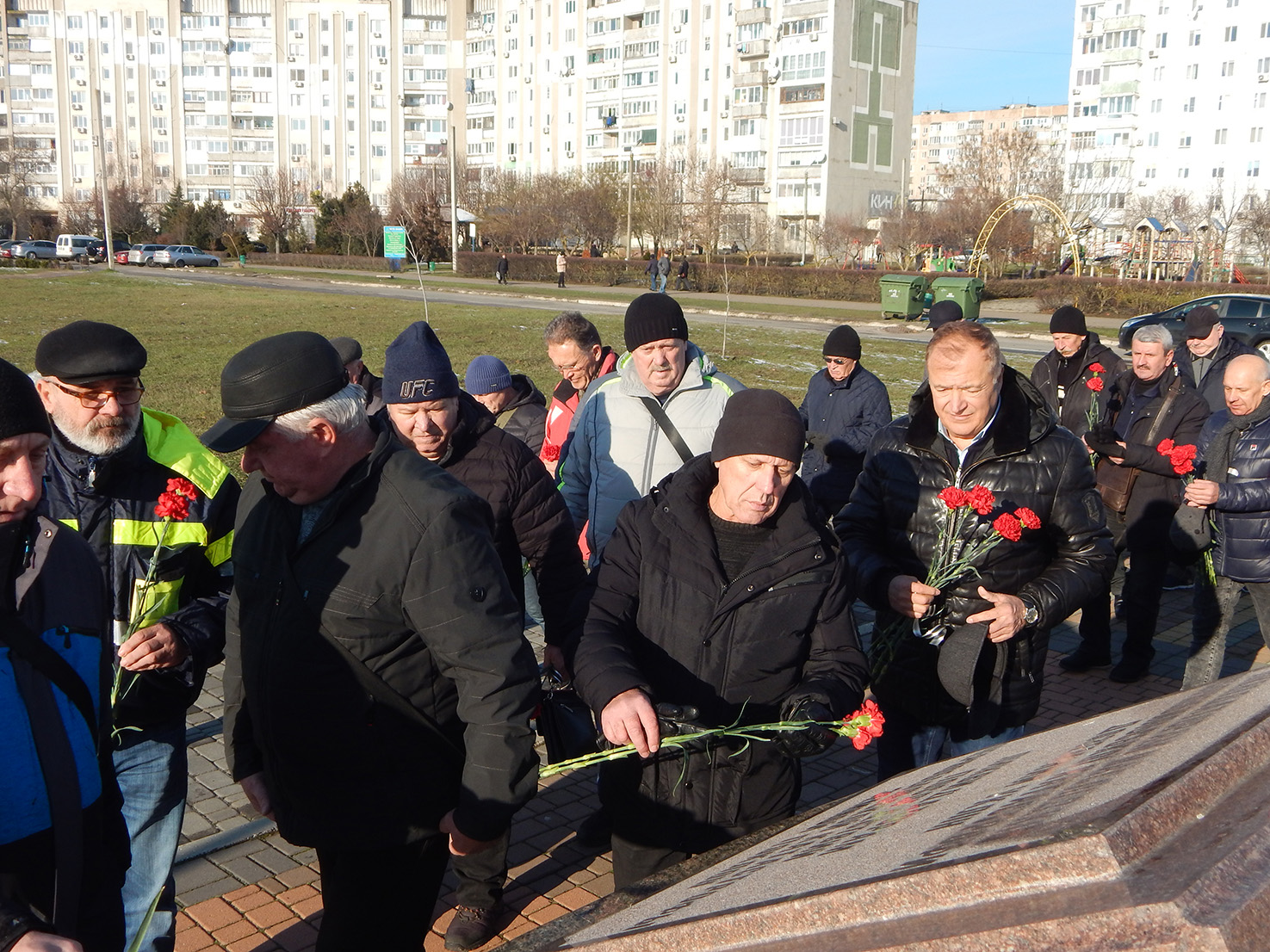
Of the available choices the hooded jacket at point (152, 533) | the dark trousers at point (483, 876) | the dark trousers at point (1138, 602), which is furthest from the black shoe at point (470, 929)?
the dark trousers at point (1138, 602)

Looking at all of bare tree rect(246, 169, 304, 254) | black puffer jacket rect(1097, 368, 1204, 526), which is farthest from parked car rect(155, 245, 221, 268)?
→ black puffer jacket rect(1097, 368, 1204, 526)

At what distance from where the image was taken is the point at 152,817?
328 centimetres

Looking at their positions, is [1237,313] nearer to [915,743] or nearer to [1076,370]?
[1076,370]

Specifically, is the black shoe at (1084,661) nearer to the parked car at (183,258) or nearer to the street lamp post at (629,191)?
the street lamp post at (629,191)

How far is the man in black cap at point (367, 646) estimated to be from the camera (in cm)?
250

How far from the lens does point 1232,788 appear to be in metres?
1.71

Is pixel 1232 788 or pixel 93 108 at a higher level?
pixel 93 108

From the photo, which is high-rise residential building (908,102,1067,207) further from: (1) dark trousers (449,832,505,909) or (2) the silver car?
(1) dark trousers (449,832,505,909)

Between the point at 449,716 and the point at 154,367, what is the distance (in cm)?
1623

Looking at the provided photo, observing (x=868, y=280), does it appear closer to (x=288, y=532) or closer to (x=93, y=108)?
(x=288, y=532)

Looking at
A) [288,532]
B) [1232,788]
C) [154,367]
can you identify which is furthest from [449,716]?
[154,367]

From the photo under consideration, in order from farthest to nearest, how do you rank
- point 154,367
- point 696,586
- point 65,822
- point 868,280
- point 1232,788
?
point 868,280 → point 154,367 → point 696,586 → point 65,822 → point 1232,788

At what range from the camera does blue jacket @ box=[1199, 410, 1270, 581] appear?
18.0ft

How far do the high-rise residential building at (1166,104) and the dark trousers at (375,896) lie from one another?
81.4m
